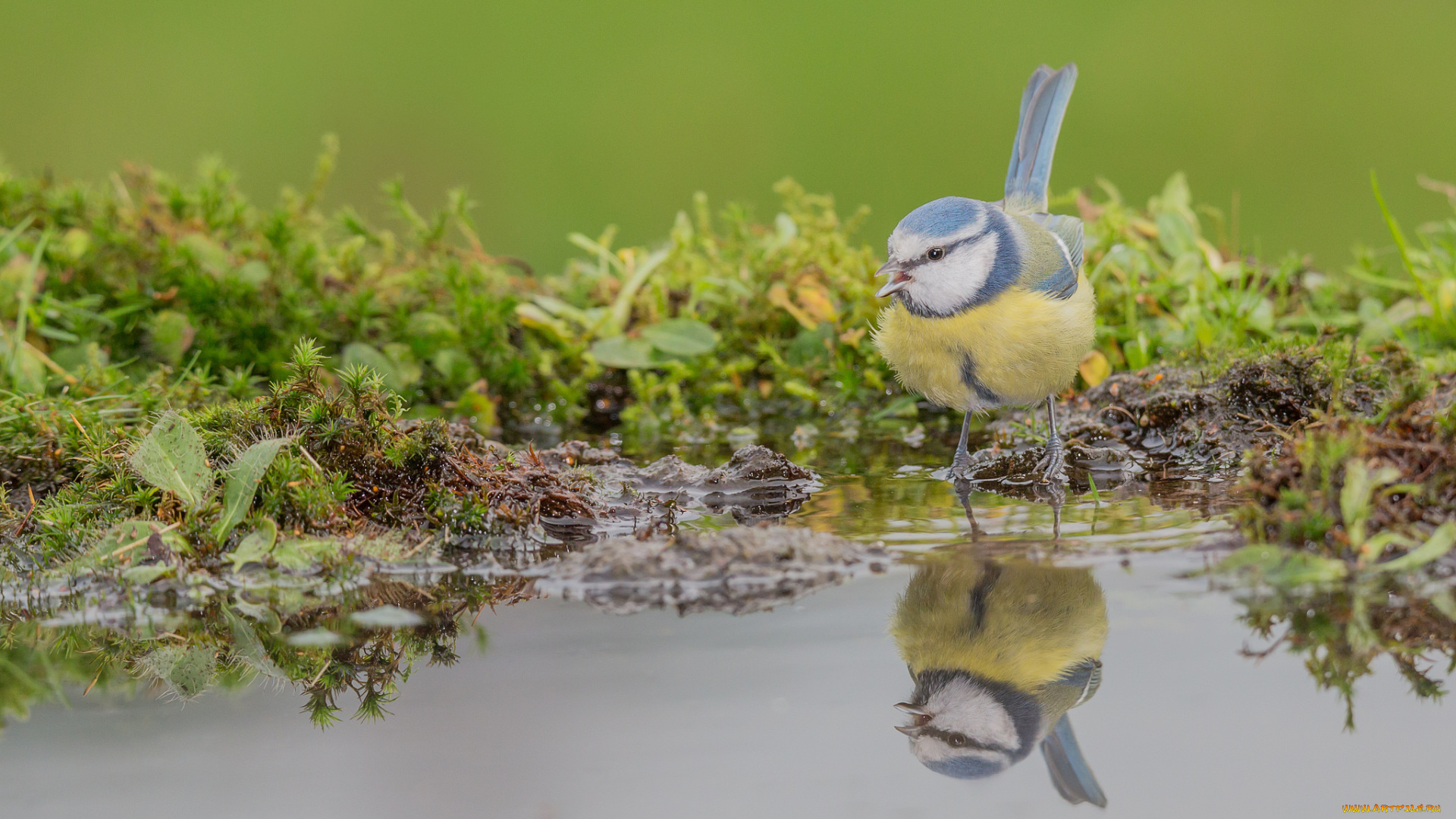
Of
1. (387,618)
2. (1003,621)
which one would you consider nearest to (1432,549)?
(1003,621)

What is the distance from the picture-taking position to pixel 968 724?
1.80 metres

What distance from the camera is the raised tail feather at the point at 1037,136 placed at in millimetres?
4207

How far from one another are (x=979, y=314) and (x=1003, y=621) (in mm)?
1398

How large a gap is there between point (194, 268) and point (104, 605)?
91.3 inches

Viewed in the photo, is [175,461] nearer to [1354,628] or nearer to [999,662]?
[999,662]

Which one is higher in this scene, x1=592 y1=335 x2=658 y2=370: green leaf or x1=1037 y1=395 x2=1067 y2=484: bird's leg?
x1=592 y1=335 x2=658 y2=370: green leaf

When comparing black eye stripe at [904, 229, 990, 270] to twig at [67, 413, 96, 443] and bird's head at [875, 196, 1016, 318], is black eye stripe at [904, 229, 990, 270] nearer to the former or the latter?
bird's head at [875, 196, 1016, 318]

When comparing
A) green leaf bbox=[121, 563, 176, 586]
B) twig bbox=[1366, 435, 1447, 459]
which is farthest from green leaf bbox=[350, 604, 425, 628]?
twig bbox=[1366, 435, 1447, 459]

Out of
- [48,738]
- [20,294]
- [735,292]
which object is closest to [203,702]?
[48,738]

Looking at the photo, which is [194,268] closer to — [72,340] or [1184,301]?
[72,340]

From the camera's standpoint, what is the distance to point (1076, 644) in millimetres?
1984

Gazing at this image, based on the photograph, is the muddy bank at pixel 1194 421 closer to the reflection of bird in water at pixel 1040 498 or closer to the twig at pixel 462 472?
the reflection of bird in water at pixel 1040 498

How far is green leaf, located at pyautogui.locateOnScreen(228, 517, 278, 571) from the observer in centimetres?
242

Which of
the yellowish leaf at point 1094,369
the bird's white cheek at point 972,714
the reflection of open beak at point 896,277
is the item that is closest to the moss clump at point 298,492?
the reflection of open beak at point 896,277
